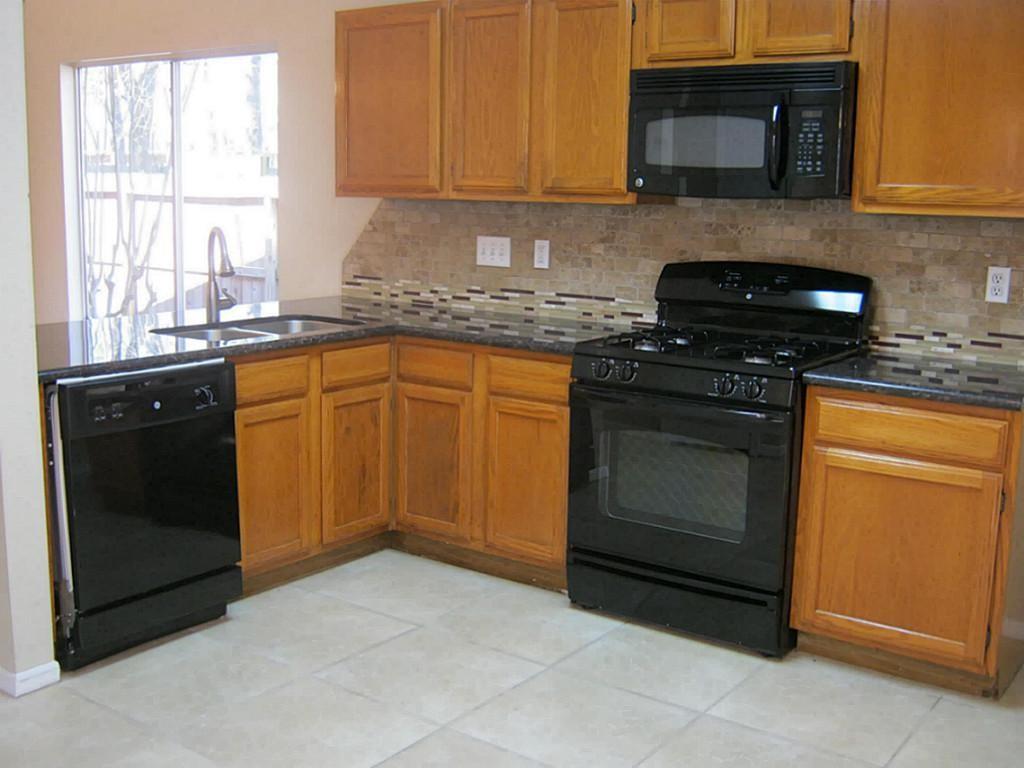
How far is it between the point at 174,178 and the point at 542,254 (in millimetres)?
2297

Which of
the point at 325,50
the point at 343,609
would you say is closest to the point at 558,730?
the point at 343,609

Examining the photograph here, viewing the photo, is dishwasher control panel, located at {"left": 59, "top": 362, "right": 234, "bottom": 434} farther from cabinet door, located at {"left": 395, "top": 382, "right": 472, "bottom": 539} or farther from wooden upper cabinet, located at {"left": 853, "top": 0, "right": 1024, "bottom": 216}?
wooden upper cabinet, located at {"left": 853, "top": 0, "right": 1024, "bottom": 216}

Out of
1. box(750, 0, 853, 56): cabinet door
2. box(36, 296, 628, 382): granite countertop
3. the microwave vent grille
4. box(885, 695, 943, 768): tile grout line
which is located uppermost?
box(750, 0, 853, 56): cabinet door

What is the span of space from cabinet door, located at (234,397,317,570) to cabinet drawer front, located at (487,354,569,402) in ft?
2.16

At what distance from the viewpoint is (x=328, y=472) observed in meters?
3.88

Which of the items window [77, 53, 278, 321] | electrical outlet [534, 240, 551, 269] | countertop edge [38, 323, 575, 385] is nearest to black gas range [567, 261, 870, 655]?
countertop edge [38, 323, 575, 385]

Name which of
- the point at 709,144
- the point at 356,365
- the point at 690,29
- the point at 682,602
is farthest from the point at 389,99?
the point at 682,602

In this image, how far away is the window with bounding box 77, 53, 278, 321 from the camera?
523cm

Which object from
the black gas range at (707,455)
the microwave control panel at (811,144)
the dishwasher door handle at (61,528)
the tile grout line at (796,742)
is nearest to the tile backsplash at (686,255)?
the black gas range at (707,455)

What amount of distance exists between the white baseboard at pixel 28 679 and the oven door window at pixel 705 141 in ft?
7.76

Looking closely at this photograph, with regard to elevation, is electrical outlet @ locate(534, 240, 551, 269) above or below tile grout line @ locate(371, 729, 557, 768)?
above

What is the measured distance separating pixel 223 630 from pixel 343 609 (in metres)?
0.40

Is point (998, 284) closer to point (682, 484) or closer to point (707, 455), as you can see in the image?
point (707, 455)

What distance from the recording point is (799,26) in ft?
10.9
